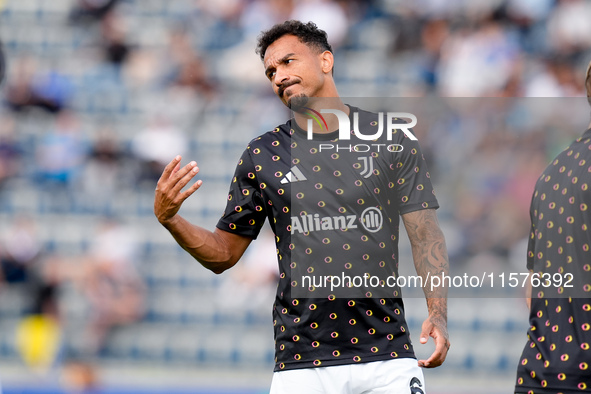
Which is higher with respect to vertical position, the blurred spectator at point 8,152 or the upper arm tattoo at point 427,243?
the blurred spectator at point 8,152

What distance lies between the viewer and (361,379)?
3.70 metres

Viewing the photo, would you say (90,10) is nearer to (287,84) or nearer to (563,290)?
(287,84)

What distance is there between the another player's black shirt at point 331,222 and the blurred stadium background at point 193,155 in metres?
3.51

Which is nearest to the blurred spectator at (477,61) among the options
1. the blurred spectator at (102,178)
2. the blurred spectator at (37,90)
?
the blurred spectator at (102,178)

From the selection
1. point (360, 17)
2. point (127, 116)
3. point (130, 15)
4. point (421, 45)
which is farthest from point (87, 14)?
point (421, 45)

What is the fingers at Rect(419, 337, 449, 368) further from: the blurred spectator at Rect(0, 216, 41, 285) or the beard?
the blurred spectator at Rect(0, 216, 41, 285)

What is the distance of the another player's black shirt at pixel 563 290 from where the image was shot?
325 cm

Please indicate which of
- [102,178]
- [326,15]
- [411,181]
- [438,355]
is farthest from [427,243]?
[326,15]

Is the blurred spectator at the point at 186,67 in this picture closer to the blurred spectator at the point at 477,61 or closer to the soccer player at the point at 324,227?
the blurred spectator at the point at 477,61

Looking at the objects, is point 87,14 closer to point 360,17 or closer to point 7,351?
point 360,17

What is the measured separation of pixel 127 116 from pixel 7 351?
127 inches

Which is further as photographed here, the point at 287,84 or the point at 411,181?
the point at 287,84

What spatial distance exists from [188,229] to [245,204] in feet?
0.94

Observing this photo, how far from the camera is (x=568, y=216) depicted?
11.1 feet
